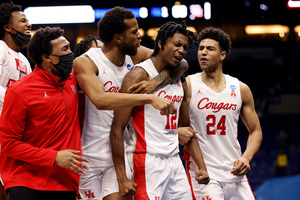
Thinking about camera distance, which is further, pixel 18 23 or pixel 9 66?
pixel 18 23

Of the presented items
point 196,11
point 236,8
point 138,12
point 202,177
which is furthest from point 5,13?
point 236,8

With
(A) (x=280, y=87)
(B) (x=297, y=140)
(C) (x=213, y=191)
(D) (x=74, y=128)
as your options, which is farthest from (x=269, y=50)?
(D) (x=74, y=128)

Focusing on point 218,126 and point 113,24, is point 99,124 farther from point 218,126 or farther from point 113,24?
point 218,126

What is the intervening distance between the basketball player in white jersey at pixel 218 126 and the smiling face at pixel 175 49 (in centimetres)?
74

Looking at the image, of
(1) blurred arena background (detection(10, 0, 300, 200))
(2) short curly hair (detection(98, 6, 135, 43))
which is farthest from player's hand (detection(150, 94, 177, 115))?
(1) blurred arena background (detection(10, 0, 300, 200))

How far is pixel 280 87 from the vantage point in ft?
48.6

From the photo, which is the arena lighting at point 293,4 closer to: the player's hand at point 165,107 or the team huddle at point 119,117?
the team huddle at point 119,117

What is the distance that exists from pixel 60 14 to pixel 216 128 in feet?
27.0

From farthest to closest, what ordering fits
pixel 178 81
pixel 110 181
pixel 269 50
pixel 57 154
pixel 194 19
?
pixel 269 50 → pixel 194 19 → pixel 178 81 → pixel 110 181 → pixel 57 154

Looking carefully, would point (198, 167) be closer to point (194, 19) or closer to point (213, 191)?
point (213, 191)

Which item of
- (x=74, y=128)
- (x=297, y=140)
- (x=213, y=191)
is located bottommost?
(x=297, y=140)

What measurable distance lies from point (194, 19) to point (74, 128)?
28.3ft

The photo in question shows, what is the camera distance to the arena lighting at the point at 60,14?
11.4m

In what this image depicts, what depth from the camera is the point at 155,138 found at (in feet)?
11.4
